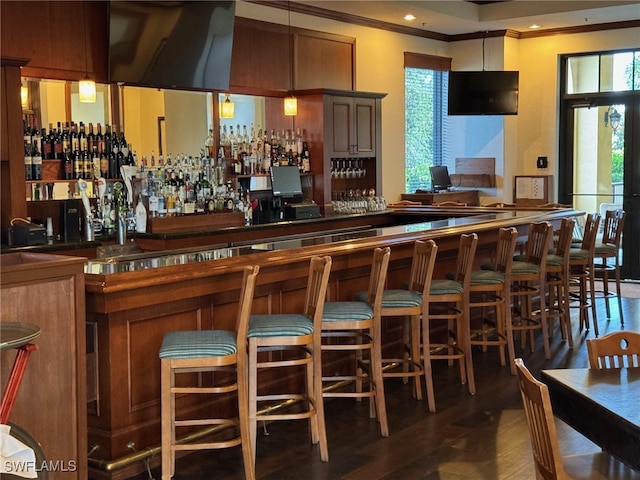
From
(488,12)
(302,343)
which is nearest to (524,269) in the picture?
(302,343)

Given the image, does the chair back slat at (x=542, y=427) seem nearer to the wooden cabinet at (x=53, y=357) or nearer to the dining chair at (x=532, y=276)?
the wooden cabinet at (x=53, y=357)

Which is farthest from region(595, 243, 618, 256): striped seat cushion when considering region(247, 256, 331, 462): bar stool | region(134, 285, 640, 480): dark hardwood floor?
region(247, 256, 331, 462): bar stool

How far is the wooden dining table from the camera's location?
8.00ft

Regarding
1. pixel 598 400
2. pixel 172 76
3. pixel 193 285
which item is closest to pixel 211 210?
pixel 172 76

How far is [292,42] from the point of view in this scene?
28.9ft

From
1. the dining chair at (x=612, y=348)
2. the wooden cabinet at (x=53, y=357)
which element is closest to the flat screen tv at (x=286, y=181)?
the wooden cabinet at (x=53, y=357)

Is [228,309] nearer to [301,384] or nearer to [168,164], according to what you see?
[301,384]

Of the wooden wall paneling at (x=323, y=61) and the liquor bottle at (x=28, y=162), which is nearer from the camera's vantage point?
the liquor bottle at (x=28, y=162)

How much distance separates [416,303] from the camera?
487cm

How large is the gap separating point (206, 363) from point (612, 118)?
8173mm

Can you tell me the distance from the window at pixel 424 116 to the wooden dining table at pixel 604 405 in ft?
25.2

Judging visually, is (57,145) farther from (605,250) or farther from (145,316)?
(605,250)

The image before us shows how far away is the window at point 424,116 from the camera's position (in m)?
10.5

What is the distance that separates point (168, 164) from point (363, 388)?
3400 mm
